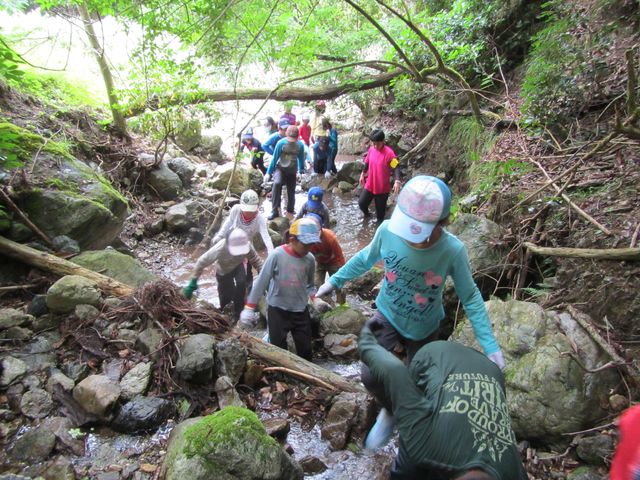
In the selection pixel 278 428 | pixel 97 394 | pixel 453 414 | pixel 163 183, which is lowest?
pixel 97 394

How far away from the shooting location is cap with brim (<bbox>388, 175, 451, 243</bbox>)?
259 centimetres

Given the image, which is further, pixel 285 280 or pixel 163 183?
pixel 163 183

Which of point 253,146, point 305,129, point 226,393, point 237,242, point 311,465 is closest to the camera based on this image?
point 311,465

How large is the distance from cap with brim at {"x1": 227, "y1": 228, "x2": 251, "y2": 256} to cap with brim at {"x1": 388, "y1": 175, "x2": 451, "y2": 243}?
2.80 m

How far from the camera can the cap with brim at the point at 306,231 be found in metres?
3.88

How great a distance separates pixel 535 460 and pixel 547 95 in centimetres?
519

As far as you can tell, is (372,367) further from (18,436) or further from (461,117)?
(461,117)

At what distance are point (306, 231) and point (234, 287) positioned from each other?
6.90 feet

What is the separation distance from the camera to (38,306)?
4.39 m

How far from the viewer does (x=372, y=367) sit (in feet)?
6.81

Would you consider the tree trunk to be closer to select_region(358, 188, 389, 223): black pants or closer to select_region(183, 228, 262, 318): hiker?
select_region(183, 228, 262, 318): hiker

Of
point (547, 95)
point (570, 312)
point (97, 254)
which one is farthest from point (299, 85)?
point (570, 312)

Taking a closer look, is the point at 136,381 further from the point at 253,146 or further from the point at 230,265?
the point at 253,146

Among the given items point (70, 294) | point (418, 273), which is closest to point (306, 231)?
point (418, 273)
